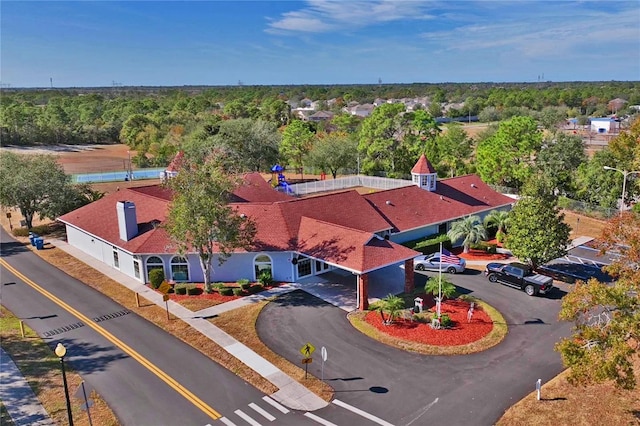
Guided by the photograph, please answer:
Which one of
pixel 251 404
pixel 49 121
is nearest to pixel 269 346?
pixel 251 404

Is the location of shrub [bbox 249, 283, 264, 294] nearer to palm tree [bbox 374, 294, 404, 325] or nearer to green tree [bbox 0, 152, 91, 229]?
palm tree [bbox 374, 294, 404, 325]

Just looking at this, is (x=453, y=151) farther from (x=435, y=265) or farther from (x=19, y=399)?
(x=19, y=399)

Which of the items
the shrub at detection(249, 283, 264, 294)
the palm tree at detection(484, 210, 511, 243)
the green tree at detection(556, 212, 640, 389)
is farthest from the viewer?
the palm tree at detection(484, 210, 511, 243)

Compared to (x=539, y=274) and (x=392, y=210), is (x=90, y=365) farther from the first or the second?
(x=539, y=274)

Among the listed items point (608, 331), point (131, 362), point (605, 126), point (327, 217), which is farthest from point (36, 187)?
point (605, 126)

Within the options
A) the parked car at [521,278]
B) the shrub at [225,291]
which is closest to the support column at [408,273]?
the parked car at [521,278]

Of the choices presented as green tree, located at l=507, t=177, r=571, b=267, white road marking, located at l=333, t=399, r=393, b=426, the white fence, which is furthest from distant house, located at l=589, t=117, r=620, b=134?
white road marking, located at l=333, t=399, r=393, b=426
